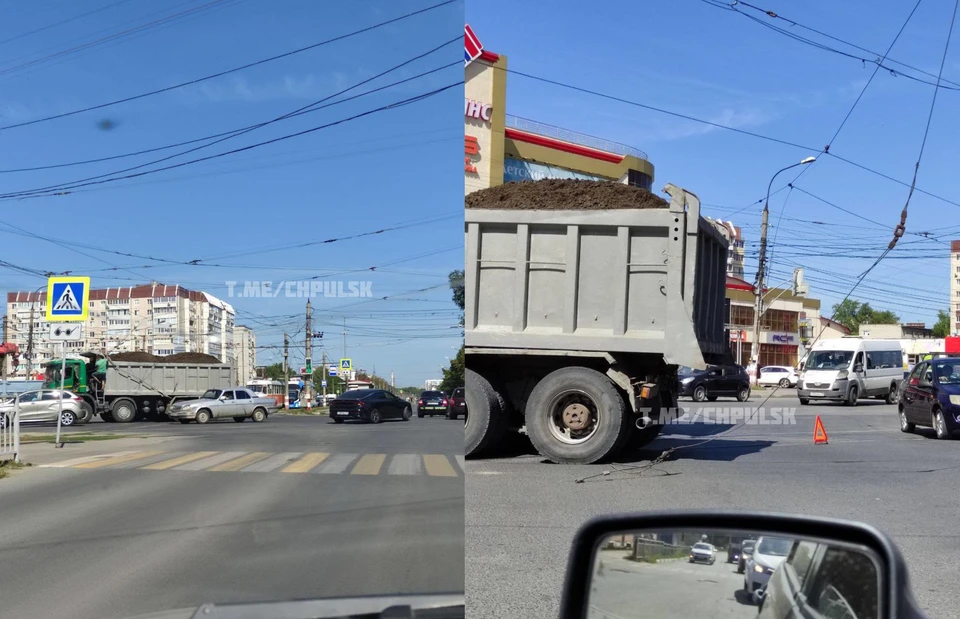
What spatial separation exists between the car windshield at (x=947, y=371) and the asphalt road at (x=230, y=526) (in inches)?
266

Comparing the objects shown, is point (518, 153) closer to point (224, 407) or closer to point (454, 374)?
point (224, 407)

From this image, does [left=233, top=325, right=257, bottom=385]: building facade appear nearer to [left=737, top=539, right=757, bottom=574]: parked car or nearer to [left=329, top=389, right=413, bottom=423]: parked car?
[left=737, top=539, right=757, bottom=574]: parked car

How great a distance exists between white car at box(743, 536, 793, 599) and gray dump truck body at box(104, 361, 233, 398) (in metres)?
3.33

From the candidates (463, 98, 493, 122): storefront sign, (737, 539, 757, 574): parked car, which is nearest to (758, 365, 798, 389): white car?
(463, 98, 493, 122): storefront sign

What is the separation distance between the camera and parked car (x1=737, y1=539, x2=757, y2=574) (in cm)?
154

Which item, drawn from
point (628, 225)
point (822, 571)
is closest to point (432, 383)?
point (822, 571)

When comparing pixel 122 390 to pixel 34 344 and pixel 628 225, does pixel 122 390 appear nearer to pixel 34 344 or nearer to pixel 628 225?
pixel 34 344

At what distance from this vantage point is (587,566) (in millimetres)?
1602

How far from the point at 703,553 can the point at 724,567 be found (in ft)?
0.14

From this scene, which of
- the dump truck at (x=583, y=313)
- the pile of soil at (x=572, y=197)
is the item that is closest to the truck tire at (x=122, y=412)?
the dump truck at (x=583, y=313)

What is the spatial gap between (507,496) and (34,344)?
326cm

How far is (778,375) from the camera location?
33562mm

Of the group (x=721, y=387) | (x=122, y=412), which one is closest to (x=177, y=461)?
(x=122, y=412)

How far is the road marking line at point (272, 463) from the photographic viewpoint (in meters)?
7.86
